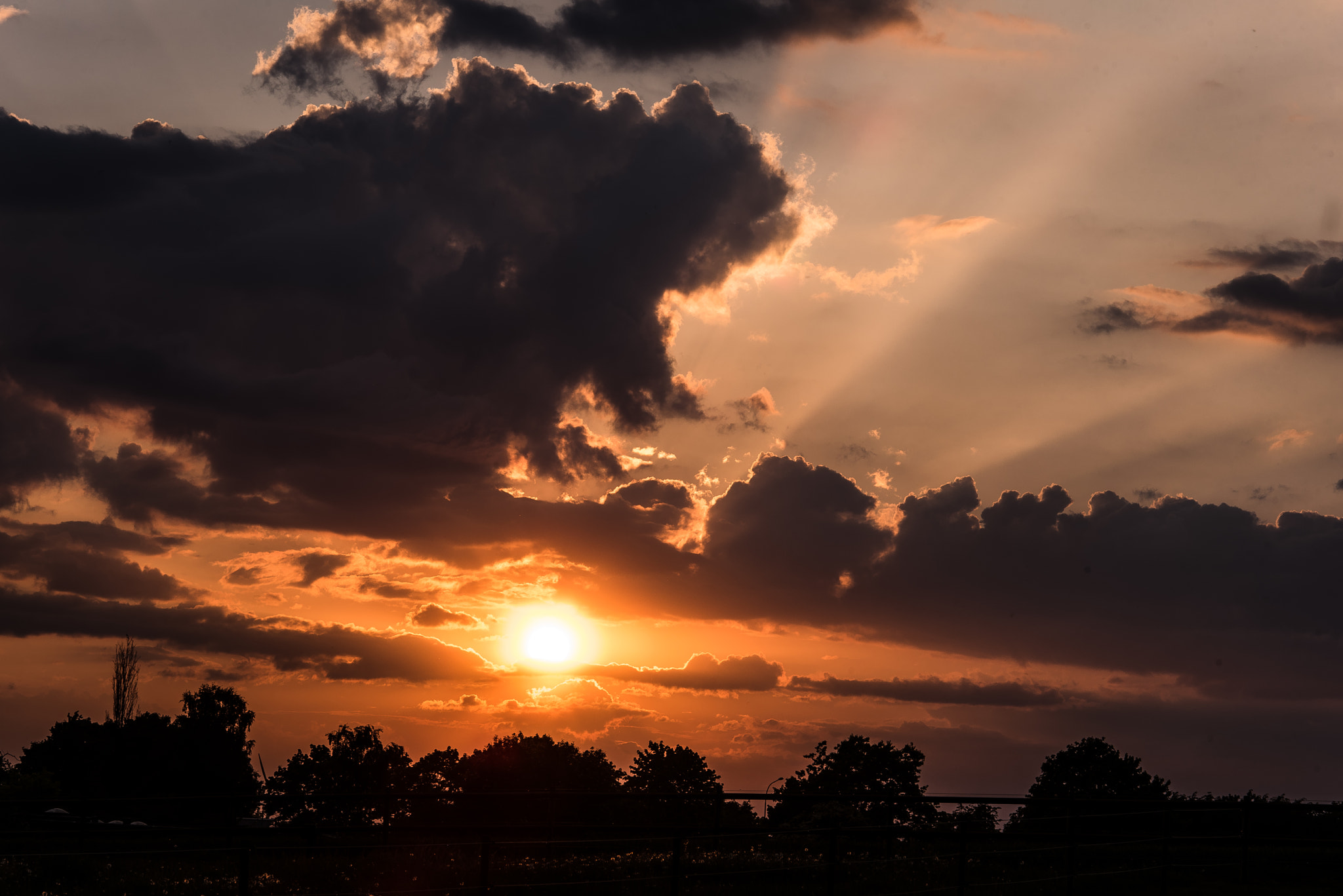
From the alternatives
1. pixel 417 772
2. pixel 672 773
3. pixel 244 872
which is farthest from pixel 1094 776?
pixel 244 872

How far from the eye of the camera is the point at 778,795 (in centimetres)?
2086

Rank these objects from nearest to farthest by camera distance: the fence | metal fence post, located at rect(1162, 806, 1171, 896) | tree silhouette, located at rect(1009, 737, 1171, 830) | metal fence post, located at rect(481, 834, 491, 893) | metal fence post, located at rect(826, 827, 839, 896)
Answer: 1. metal fence post, located at rect(481, 834, 491, 893)
2. metal fence post, located at rect(826, 827, 839, 896)
3. the fence
4. metal fence post, located at rect(1162, 806, 1171, 896)
5. tree silhouette, located at rect(1009, 737, 1171, 830)

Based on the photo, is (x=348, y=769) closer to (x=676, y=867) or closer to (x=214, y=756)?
(x=214, y=756)

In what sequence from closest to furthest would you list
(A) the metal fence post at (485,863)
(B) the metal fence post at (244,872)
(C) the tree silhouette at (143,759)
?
(B) the metal fence post at (244,872), (A) the metal fence post at (485,863), (C) the tree silhouette at (143,759)

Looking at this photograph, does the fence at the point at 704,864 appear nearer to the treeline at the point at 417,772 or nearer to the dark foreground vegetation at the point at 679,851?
the dark foreground vegetation at the point at 679,851

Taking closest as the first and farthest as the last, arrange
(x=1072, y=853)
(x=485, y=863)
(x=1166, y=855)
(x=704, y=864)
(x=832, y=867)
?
(x=485, y=863) < (x=832, y=867) < (x=1072, y=853) < (x=1166, y=855) < (x=704, y=864)

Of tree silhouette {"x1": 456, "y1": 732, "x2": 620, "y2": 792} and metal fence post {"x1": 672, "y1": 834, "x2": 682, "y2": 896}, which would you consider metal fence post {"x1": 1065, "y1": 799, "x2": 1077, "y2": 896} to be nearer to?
metal fence post {"x1": 672, "y1": 834, "x2": 682, "y2": 896}

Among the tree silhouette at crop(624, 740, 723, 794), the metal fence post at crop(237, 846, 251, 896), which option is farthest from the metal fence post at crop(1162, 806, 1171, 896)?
the tree silhouette at crop(624, 740, 723, 794)

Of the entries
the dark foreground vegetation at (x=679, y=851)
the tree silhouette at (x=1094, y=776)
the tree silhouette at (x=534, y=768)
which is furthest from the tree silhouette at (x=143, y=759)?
the tree silhouette at (x=1094, y=776)

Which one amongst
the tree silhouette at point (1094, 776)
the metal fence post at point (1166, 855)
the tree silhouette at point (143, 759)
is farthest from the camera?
the tree silhouette at point (143, 759)

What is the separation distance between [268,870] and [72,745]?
9727 centimetres

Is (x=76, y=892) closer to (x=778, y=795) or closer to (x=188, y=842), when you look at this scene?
(x=778, y=795)

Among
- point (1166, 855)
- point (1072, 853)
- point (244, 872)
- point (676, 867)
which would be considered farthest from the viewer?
point (1166, 855)

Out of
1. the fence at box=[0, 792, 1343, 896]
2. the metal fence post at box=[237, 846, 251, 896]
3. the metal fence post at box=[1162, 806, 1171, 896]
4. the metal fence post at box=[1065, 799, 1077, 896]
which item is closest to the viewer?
the metal fence post at box=[237, 846, 251, 896]
